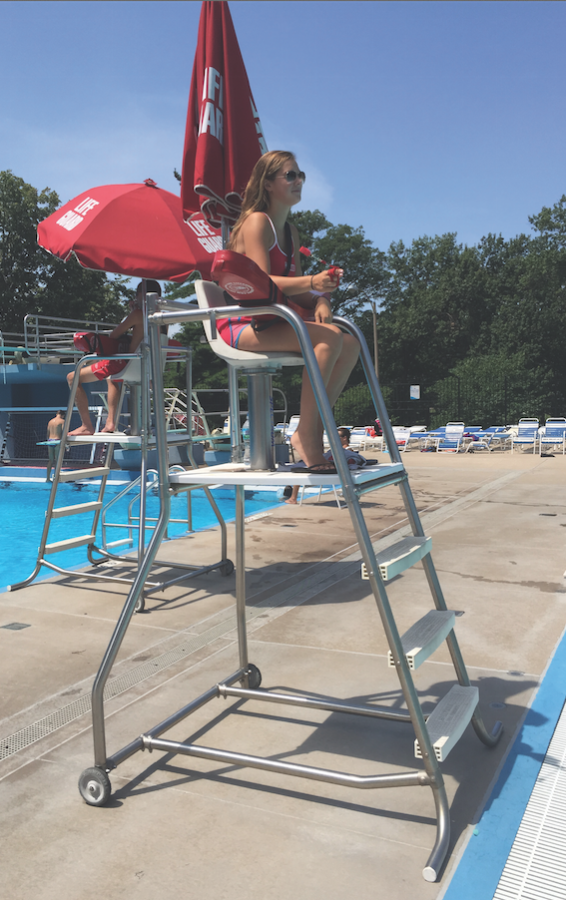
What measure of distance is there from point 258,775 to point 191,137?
346cm

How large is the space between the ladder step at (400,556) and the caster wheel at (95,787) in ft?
3.79

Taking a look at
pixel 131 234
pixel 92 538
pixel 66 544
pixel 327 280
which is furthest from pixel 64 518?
pixel 327 280

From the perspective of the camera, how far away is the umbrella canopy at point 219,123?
12.4 ft

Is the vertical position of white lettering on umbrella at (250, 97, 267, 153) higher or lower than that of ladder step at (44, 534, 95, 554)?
higher

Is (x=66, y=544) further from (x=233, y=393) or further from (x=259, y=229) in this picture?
(x=259, y=229)

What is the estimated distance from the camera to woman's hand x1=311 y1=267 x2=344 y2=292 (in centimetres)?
223

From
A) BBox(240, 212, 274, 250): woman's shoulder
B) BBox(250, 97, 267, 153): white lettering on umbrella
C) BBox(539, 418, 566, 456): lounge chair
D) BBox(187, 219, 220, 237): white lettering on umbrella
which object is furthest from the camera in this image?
BBox(539, 418, 566, 456): lounge chair

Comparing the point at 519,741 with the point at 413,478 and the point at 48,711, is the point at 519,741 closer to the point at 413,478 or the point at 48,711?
the point at 48,711

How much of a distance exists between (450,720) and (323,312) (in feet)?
4.83

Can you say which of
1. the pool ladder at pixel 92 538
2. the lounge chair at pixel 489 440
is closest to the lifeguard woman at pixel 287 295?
the pool ladder at pixel 92 538

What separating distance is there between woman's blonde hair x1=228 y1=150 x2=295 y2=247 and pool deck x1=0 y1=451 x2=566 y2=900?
2.06m

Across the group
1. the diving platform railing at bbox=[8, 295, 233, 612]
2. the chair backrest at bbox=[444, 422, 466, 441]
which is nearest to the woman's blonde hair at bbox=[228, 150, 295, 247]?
the diving platform railing at bbox=[8, 295, 233, 612]

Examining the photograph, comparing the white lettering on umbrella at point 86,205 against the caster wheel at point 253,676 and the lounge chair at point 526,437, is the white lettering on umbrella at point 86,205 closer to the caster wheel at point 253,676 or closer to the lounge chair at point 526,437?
the caster wheel at point 253,676

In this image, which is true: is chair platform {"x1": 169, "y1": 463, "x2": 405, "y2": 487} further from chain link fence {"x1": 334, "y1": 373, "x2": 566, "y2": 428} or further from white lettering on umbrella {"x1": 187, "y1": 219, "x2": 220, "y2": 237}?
chain link fence {"x1": 334, "y1": 373, "x2": 566, "y2": 428}
